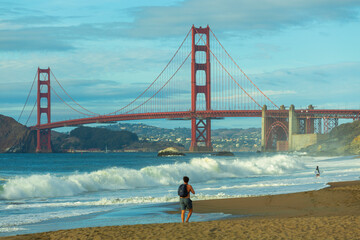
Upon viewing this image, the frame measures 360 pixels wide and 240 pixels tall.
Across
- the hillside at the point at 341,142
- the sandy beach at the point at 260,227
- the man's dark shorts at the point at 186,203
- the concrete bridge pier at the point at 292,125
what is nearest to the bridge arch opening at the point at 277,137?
the concrete bridge pier at the point at 292,125

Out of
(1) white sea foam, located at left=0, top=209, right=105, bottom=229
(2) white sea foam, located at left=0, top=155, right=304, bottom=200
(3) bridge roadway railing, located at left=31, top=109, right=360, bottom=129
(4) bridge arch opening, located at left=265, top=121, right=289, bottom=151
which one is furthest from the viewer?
(4) bridge arch opening, located at left=265, top=121, right=289, bottom=151

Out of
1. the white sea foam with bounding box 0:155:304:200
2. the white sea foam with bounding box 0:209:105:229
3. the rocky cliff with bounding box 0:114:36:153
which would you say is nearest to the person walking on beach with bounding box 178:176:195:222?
the white sea foam with bounding box 0:209:105:229

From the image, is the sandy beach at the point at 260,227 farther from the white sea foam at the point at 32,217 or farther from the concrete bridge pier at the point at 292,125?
the concrete bridge pier at the point at 292,125

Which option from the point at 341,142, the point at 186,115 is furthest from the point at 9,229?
the point at 341,142

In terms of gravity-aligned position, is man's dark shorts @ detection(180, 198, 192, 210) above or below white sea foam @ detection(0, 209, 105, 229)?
above

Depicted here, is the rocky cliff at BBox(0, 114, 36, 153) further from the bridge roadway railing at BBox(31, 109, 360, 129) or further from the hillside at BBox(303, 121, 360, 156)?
the hillside at BBox(303, 121, 360, 156)

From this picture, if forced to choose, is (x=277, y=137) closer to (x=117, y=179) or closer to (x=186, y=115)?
(x=186, y=115)
